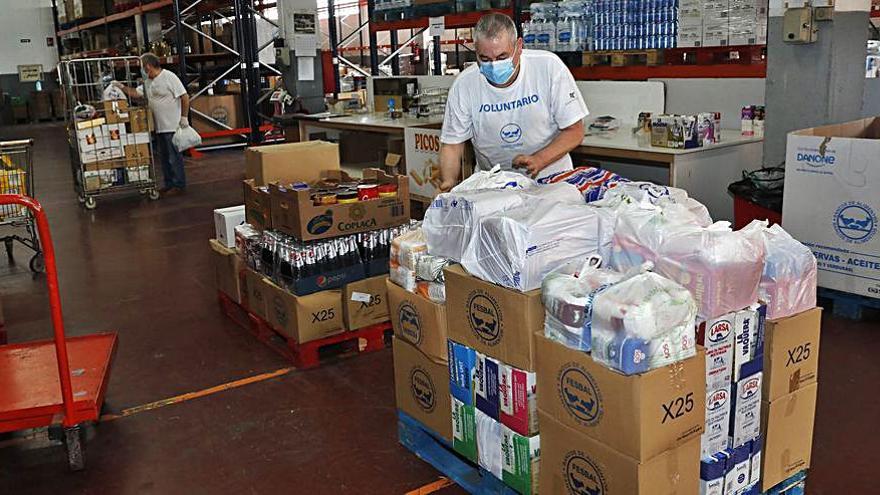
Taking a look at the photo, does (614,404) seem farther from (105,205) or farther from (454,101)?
(105,205)

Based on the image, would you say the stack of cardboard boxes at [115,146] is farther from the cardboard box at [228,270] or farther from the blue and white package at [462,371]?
the blue and white package at [462,371]

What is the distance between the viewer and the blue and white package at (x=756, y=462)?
2324 millimetres

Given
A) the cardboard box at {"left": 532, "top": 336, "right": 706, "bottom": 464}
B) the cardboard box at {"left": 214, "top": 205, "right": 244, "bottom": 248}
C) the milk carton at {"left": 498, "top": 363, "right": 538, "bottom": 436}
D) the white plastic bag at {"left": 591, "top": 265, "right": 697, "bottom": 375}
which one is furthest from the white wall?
the white plastic bag at {"left": 591, "top": 265, "right": 697, "bottom": 375}

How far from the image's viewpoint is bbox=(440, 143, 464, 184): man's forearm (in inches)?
152

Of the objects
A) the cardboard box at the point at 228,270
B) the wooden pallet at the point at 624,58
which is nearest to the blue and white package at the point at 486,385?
the cardboard box at the point at 228,270

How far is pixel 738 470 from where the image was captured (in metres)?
2.29

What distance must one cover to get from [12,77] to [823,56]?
2412 cm

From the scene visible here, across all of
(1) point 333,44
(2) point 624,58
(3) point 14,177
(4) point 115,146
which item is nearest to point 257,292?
(3) point 14,177

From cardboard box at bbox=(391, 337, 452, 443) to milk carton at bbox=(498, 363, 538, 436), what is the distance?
1.14 ft

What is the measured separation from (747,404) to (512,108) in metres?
1.92

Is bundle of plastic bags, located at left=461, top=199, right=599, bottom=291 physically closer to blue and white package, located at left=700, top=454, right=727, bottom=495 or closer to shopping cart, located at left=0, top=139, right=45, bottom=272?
blue and white package, located at left=700, top=454, right=727, bottom=495

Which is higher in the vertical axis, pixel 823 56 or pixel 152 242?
pixel 823 56

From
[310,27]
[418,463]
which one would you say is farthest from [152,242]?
[310,27]

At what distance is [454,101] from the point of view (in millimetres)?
3855
